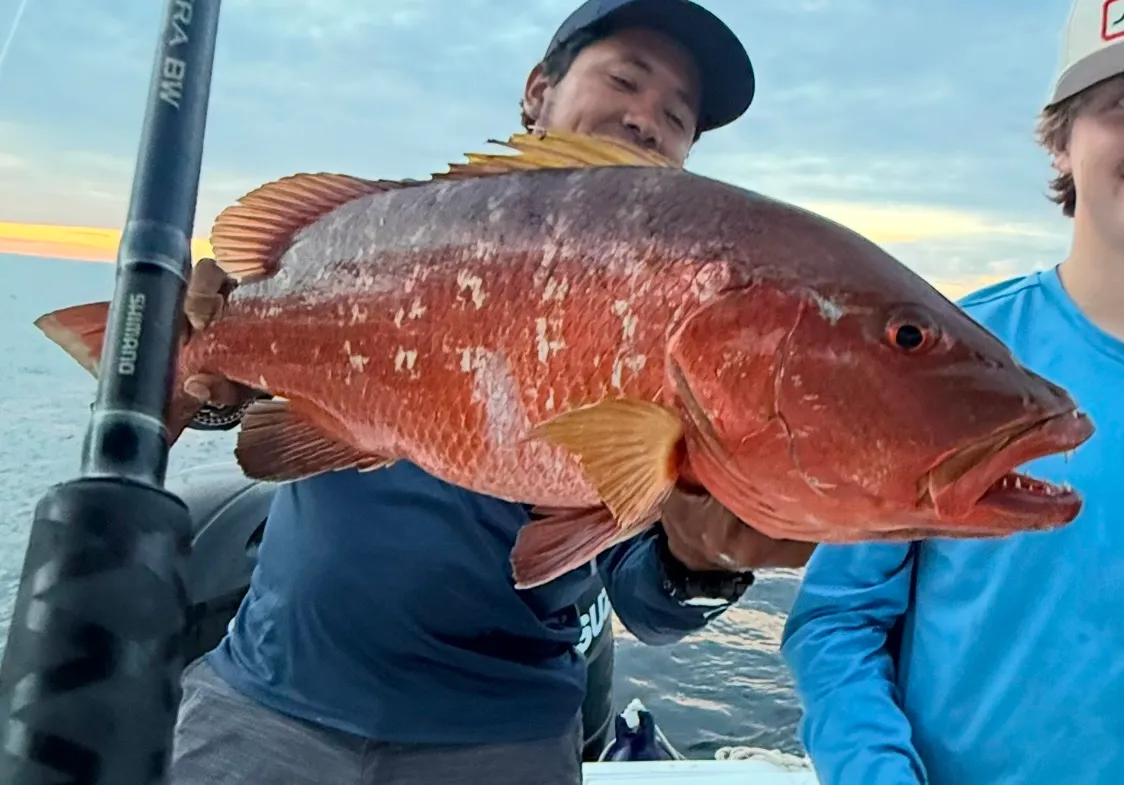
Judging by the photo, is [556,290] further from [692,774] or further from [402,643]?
[692,774]

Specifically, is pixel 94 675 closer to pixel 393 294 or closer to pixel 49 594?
pixel 49 594

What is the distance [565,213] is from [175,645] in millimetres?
564

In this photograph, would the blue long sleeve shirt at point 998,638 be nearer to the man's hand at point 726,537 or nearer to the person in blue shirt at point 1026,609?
the person in blue shirt at point 1026,609

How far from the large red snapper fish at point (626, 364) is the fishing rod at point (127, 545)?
11 centimetres

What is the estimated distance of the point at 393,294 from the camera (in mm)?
979

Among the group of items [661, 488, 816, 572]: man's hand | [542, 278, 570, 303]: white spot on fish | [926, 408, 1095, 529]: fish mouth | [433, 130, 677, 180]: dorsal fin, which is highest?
[433, 130, 677, 180]: dorsal fin

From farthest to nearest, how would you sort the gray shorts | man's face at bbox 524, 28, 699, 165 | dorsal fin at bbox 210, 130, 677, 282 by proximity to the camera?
man's face at bbox 524, 28, 699, 165, the gray shorts, dorsal fin at bbox 210, 130, 677, 282

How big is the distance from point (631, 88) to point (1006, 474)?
1098 millimetres

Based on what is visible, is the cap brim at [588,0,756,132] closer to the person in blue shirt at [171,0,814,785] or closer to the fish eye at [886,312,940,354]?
the person in blue shirt at [171,0,814,785]

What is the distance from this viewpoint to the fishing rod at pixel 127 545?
0.80m

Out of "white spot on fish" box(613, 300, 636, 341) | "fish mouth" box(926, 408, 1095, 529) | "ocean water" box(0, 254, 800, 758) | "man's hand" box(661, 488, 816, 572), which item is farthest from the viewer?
"ocean water" box(0, 254, 800, 758)

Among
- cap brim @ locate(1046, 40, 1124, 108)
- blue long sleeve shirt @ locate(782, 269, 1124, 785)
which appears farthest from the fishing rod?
cap brim @ locate(1046, 40, 1124, 108)

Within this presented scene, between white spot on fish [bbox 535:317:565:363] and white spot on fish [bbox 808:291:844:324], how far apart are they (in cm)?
24

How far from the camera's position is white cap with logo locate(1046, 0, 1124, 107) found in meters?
1.27
